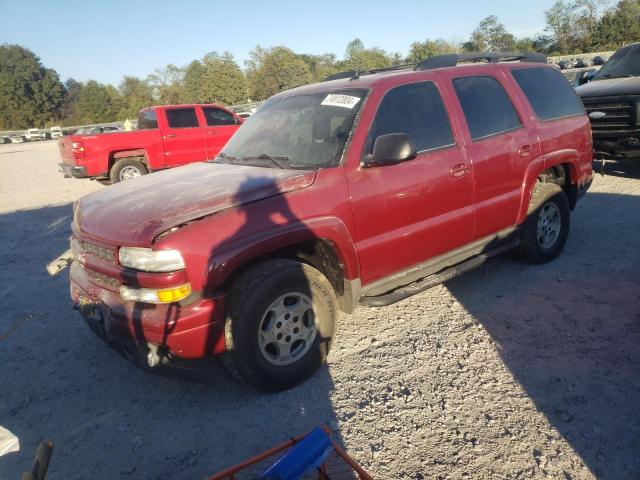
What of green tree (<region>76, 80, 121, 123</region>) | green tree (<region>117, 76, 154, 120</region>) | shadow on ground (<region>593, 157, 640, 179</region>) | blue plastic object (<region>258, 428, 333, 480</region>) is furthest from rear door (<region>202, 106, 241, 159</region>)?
Answer: green tree (<region>76, 80, 121, 123</region>)

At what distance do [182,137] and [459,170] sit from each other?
8.71 m

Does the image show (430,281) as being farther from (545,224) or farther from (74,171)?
(74,171)

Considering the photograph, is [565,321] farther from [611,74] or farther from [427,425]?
[611,74]

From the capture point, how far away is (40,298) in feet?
16.1

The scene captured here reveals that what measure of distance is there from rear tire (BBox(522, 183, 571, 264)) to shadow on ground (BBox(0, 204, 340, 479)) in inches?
100

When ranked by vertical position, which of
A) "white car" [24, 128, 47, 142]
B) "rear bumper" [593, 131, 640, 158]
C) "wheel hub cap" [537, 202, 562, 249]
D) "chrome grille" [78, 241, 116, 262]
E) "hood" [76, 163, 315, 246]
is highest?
"white car" [24, 128, 47, 142]

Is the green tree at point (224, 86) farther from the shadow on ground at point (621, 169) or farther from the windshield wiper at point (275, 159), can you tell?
the windshield wiper at point (275, 159)

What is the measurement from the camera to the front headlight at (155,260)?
2564mm

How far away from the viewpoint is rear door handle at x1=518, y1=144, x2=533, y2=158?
13.7 feet

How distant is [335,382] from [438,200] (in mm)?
1564

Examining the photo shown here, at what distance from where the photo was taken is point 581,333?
11.4 ft

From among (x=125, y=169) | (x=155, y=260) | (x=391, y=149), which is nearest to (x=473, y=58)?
(x=391, y=149)

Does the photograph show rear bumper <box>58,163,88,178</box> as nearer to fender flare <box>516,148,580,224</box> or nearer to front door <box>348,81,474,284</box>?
front door <box>348,81,474,284</box>

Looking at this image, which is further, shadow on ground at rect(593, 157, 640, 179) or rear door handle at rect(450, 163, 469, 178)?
shadow on ground at rect(593, 157, 640, 179)
